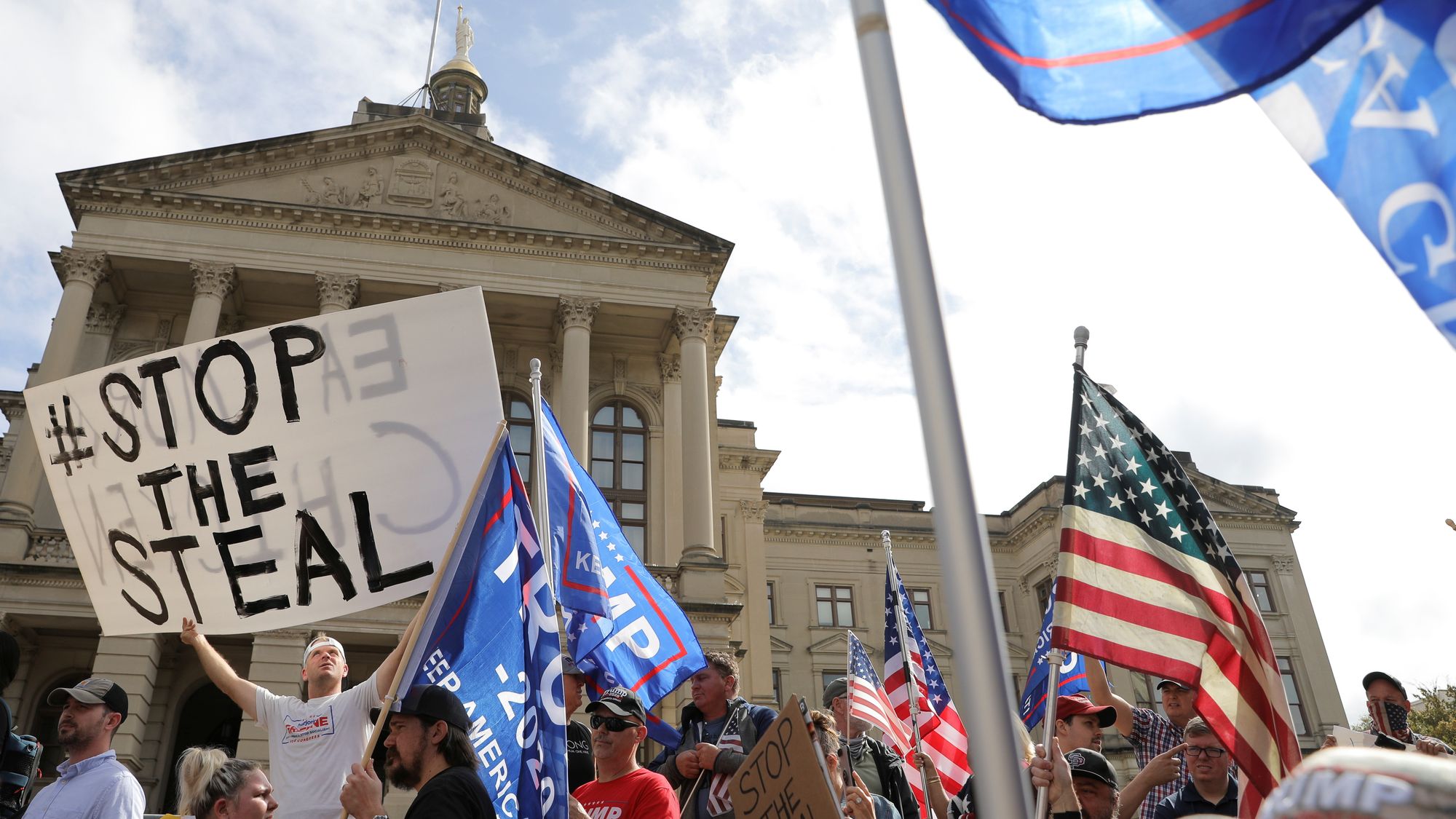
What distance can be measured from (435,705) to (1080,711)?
3.45 m

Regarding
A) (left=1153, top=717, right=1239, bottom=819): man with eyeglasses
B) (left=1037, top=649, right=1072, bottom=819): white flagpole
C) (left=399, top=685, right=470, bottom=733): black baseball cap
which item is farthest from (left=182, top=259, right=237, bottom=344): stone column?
(left=1037, top=649, right=1072, bottom=819): white flagpole

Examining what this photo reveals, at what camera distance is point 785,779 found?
420 centimetres

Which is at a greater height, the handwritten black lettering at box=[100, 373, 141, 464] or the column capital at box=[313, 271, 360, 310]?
the column capital at box=[313, 271, 360, 310]

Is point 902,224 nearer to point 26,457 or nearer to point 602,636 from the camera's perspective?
point 602,636

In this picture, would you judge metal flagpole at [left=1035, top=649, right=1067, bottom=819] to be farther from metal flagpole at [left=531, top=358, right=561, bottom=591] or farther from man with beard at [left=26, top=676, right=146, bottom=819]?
man with beard at [left=26, top=676, right=146, bottom=819]

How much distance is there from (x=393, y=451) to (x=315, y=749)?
1494 mm

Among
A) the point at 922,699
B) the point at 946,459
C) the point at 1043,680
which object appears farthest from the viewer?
the point at 922,699

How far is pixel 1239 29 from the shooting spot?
106 inches

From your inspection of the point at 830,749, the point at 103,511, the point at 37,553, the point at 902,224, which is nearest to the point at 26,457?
the point at 37,553

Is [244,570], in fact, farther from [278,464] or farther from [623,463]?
[623,463]

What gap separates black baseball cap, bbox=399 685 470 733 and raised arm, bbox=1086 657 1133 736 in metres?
4.00

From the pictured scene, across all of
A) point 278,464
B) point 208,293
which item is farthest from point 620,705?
point 208,293

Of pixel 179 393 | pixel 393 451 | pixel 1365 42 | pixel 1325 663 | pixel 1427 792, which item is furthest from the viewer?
pixel 1325 663

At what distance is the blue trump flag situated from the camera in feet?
22.2
